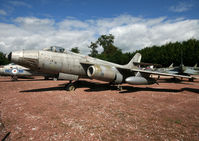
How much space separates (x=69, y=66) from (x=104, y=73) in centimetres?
273

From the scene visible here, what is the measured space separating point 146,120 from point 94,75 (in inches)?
185

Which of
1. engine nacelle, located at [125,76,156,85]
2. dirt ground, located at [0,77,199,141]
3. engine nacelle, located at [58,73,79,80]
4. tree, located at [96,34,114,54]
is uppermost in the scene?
tree, located at [96,34,114,54]

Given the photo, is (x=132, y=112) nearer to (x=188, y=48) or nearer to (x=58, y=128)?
(x=58, y=128)

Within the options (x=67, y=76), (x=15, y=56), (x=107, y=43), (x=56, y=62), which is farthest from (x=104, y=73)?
(x=107, y=43)

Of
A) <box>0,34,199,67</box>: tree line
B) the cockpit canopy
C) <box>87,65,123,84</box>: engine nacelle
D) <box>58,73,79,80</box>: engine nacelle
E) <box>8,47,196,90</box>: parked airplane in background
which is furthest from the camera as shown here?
<box>0,34,199,67</box>: tree line

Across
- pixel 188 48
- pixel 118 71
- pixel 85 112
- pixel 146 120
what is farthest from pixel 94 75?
pixel 188 48

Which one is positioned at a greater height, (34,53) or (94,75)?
(34,53)

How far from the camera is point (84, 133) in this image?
10.6ft

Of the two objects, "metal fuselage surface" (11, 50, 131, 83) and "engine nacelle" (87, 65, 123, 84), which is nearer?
"metal fuselage surface" (11, 50, 131, 83)

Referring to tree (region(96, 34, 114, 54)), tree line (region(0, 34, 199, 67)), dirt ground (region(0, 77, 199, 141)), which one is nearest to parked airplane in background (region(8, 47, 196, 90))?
dirt ground (region(0, 77, 199, 141))

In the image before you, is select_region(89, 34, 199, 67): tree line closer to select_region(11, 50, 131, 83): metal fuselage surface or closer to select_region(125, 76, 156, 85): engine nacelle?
select_region(125, 76, 156, 85): engine nacelle

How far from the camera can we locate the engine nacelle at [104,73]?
8170mm

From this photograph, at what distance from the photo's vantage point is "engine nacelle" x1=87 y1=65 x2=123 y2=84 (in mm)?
8170

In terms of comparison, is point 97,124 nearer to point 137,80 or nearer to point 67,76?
point 67,76
